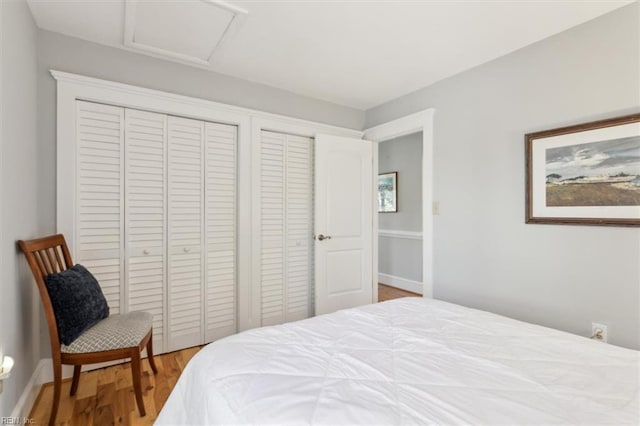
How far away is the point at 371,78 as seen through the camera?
283cm

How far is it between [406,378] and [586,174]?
1826 millimetres

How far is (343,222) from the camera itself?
3.34 meters

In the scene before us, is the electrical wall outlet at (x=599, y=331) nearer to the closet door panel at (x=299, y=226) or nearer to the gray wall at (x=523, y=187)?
the gray wall at (x=523, y=187)

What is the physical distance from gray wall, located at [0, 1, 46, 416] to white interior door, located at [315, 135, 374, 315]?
2.14m

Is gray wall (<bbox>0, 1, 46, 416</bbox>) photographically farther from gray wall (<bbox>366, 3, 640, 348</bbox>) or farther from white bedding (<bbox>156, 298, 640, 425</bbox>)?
gray wall (<bbox>366, 3, 640, 348</bbox>)

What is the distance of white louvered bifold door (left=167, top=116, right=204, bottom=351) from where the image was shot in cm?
257

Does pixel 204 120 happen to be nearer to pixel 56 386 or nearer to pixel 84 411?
pixel 56 386

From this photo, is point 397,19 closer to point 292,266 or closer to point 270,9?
point 270,9

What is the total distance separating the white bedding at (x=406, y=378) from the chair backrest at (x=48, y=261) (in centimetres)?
100

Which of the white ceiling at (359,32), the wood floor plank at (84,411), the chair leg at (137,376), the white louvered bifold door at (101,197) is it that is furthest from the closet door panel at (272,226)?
the wood floor plank at (84,411)

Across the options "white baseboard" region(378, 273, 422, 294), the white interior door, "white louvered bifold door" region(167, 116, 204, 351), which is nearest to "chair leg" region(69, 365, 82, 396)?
"white louvered bifold door" region(167, 116, 204, 351)

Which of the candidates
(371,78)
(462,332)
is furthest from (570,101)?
(462,332)

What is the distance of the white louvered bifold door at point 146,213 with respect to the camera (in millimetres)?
2402

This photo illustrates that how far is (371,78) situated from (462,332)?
2246 millimetres
